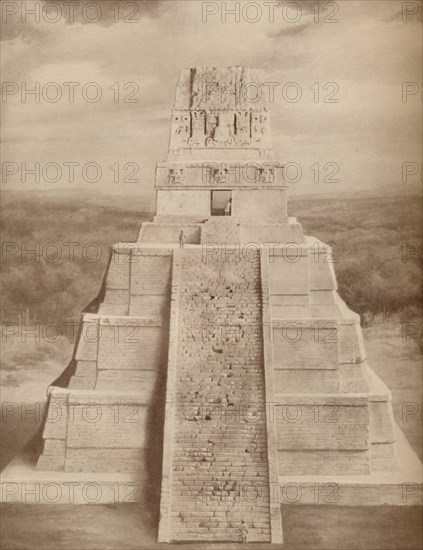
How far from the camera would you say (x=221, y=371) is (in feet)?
33.4

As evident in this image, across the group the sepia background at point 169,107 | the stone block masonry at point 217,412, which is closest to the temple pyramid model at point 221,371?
the stone block masonry at point 217,412

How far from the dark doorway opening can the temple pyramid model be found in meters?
0.04

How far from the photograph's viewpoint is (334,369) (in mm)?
10477

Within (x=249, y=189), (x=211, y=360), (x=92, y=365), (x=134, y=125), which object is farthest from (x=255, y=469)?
(x=134, y=125)

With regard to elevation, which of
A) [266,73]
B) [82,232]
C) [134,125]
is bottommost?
[82,232]

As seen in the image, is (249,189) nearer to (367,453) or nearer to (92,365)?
(92,365)

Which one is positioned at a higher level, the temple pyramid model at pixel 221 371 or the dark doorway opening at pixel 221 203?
the dark doorway opening at pixel 221 203

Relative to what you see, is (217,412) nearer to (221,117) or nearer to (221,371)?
(221,371)

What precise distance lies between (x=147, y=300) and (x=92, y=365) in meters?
1.28

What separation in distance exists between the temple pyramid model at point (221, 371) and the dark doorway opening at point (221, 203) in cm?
4

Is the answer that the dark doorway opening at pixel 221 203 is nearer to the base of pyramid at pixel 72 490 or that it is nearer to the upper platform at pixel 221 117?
the upper platform at pixel 221 117

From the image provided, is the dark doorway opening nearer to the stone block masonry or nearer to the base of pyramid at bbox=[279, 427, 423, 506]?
the stone block masonry

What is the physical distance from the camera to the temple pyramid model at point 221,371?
974 cm

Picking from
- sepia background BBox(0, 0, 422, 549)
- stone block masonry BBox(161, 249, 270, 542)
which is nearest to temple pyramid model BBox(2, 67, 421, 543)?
stone block masonry BBox(161, 249, 270, 542)
